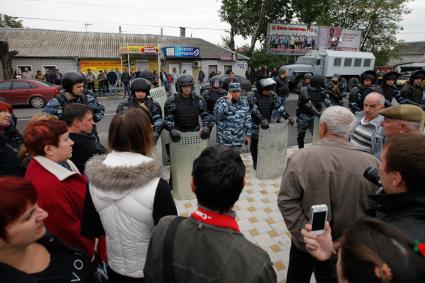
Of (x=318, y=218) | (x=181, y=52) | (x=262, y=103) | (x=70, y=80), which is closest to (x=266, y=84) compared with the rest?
(x=262, y=103)

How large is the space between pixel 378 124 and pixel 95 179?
3173mm

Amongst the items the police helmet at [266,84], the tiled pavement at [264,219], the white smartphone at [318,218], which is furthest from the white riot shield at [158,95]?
the white smartphone at [318,218]

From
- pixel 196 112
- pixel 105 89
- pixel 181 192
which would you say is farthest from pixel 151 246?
pixel 105 89

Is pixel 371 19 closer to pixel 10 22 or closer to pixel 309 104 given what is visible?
pixel 309 104

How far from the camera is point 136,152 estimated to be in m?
1.69

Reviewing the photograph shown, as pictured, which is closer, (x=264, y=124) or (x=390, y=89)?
(x=264, y=124)

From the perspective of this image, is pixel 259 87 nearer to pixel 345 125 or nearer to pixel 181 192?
pixel 181 192

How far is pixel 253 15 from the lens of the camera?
28719 mm

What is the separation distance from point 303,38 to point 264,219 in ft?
90.7

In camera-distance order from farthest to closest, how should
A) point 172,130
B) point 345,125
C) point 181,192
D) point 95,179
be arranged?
point 181,192 → point 172,130 → point 345,125 → point 95,179

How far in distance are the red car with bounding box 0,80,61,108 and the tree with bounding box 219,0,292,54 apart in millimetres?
21411

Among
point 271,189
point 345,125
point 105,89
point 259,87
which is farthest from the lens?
point 105,89

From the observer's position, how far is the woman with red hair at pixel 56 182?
1683mm

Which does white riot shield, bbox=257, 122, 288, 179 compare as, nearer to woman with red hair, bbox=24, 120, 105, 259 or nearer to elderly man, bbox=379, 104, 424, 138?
elderly man, bbox=379, 104, 424, 138
